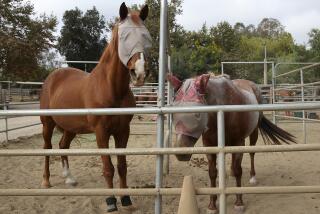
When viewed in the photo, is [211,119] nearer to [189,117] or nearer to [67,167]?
[189,117]

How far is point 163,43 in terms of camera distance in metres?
3.03

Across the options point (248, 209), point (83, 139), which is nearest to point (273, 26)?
point (83, 139)

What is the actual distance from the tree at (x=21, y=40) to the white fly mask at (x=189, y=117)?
25.1 feet

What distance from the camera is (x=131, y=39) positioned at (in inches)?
133

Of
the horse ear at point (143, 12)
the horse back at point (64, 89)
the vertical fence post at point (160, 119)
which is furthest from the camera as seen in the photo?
the horse back at point (64, 89)

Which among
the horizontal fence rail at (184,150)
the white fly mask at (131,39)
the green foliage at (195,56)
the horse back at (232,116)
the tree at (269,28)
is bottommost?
the horizontal fence rail at (184,150)

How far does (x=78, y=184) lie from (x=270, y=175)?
2913 millimetres

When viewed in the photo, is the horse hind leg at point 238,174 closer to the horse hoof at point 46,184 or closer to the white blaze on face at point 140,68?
the white blaze on face at point 140,68

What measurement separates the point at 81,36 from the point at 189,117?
3471cm

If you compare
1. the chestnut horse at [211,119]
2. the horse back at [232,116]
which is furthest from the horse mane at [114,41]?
the horse back at [232,116]

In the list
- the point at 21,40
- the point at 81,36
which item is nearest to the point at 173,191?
the point at 21,40

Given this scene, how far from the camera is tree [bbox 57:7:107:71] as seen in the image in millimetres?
35875

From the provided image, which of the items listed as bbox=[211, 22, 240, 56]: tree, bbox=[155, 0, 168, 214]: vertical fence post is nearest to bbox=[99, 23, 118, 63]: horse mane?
bbox=[155, 0, 168, 214]: vertical fence post

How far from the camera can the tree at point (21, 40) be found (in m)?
9.95
